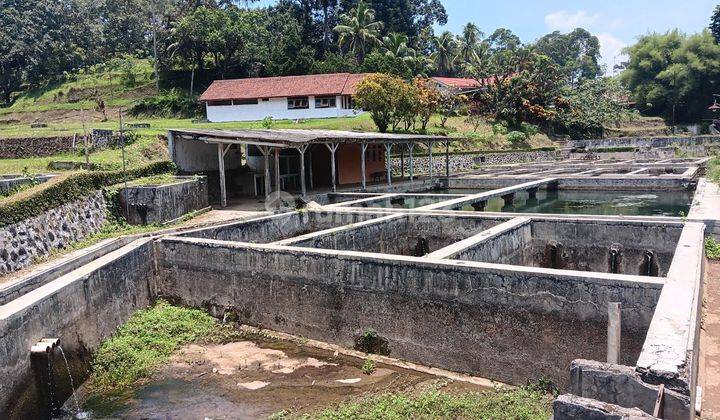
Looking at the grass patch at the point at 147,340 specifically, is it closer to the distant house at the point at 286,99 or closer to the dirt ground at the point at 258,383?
the dirt ground at the point at 258,383

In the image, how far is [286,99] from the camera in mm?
42250

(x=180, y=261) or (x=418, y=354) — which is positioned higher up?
(x=180, y=261)

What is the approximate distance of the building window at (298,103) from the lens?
42.4m

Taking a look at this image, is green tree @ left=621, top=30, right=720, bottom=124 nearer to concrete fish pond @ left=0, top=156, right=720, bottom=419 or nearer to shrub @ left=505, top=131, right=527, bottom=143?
shrub @ left=505, top=131, right=527, bottom=143

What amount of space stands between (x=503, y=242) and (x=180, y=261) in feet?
24.1

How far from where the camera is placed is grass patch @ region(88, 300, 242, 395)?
974 centimetres

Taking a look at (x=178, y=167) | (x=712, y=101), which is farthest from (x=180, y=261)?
(x=712, y=101)

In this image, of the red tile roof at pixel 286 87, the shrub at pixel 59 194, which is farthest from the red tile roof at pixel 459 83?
the shrub at pixel 59 194

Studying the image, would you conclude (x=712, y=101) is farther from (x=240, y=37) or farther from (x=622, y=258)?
(x=622, y=258)

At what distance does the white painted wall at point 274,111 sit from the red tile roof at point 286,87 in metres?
0.64

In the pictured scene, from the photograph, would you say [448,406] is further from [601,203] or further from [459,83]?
[459,83]

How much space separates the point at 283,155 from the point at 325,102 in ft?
60.4

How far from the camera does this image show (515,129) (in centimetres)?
4972

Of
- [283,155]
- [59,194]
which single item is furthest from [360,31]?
[59,194]
